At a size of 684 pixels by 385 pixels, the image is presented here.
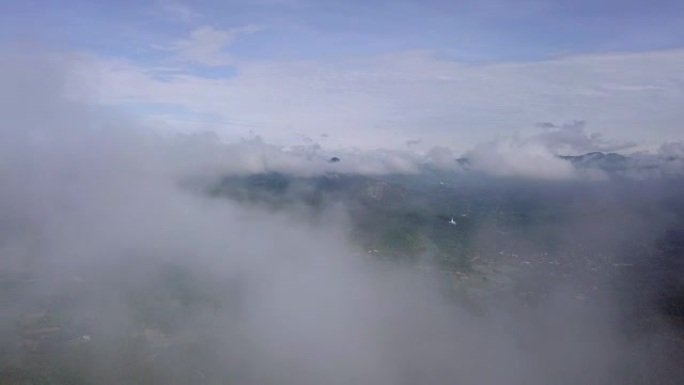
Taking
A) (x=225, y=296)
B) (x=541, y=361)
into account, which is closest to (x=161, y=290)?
(x=225, y=296)

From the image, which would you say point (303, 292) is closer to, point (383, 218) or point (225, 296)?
point (225, 296)

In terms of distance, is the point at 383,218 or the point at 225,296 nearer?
the point at 225,296

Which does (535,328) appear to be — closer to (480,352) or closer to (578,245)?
(480,352)

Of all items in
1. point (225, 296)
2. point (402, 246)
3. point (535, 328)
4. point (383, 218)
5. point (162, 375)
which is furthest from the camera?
point (383, 218)

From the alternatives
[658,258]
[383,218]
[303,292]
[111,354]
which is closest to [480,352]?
[303,292]

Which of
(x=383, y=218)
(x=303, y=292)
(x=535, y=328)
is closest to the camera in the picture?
(x=535, y=328)

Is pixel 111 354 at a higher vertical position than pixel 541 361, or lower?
higher

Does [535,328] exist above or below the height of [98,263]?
below

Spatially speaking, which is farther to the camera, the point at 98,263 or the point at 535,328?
the point at 98,263

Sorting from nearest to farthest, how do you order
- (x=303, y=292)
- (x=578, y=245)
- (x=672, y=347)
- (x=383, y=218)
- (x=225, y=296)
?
1. (x=672, y=347)
2. (x=225, y=296)
3. (x=303, y=292)
4. (x=578, y=245)
5. (x=383, y=218)
